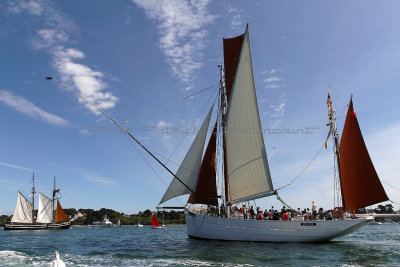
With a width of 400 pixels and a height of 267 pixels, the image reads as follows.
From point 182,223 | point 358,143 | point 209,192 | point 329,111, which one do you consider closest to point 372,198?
point 358,143

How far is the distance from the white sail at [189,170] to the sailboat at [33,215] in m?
71.2

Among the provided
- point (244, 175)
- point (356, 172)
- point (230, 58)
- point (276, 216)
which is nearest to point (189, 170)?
point (244, 175)

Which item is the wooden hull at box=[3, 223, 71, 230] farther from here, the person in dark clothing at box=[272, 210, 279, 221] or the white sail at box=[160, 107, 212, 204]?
the person in dark clothing at box=[272, 210, 279, 221]

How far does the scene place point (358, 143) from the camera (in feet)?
91.1

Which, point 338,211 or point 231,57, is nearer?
point 338,211

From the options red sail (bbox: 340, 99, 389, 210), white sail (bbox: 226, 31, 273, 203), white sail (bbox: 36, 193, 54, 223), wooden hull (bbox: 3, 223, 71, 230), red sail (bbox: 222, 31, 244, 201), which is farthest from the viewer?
white sail (bbox: 36, 193, 54, 223)

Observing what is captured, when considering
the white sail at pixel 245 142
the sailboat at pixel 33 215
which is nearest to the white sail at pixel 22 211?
the sailboat at pixel 33 215

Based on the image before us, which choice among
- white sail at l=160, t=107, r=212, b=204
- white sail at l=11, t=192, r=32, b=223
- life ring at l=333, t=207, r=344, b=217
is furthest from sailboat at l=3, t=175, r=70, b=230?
life ring at l=333, t=207, r=344, b=217

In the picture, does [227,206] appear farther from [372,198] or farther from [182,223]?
[182,223]

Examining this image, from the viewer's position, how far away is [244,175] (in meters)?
29.0

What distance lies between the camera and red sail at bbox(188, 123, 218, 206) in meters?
30.4

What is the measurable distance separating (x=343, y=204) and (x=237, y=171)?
10495mm

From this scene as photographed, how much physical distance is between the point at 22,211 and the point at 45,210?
589cm

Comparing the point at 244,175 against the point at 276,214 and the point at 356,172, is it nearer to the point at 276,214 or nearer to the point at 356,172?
the point at 276,214
